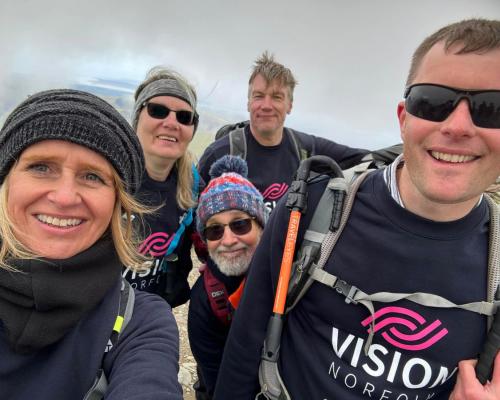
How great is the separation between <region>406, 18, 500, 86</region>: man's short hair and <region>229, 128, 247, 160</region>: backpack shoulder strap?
2856mm

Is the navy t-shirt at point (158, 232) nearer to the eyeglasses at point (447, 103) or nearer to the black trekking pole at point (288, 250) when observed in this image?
the black trekking pole at point (288, 250)

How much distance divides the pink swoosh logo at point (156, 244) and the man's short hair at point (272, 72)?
2.80m

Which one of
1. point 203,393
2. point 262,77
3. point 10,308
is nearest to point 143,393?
point 10,308

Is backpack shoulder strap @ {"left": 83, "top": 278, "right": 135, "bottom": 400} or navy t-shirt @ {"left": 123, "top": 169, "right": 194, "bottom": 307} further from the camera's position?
navy t-shirt @ {"left": 123, "top": 169, "right": 194, "bottom": 307}

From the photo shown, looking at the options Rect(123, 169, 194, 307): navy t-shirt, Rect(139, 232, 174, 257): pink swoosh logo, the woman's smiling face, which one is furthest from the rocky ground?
the woman's smiling face

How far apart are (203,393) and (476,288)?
3011mm

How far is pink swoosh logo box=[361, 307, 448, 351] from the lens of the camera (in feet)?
4.89

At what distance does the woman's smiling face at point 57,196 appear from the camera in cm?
135

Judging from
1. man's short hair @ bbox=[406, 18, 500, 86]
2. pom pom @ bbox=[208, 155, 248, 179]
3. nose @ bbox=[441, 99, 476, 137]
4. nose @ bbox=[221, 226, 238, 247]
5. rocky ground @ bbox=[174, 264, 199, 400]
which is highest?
man's short hair @ bbox=[406, 18, 500, 86]

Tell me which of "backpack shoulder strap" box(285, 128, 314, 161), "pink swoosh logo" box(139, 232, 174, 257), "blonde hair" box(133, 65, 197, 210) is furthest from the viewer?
"backpack shoulder strap" box(285, 128, 314, 161)

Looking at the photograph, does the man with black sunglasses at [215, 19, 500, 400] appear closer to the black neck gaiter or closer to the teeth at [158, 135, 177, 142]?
the black neck gaiter

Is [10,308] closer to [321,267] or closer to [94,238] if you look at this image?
[94,238]

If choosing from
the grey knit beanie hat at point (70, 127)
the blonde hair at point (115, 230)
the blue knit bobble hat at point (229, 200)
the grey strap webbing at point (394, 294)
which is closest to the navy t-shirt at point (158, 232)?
the blue knit bobble hat at point (229, 200)

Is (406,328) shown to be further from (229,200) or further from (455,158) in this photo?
(229,200)
